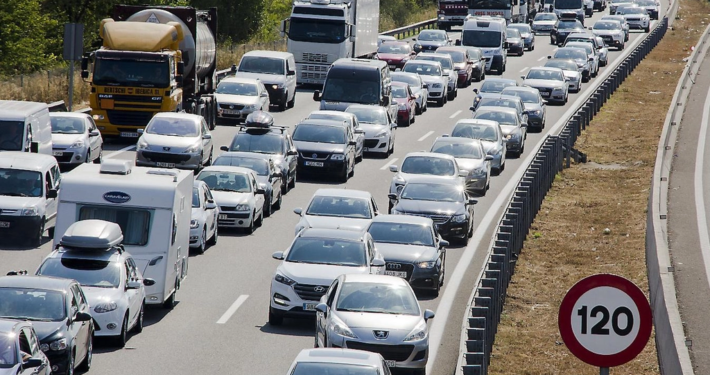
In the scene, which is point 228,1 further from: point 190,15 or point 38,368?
point 38,368

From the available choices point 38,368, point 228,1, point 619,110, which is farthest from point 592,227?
point 228,1

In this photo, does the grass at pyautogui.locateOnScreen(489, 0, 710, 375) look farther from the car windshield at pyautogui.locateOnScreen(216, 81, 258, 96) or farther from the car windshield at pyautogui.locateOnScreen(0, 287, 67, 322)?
the car windshield at pyautogui.locateOnScreen(216, 81, 258, 96)

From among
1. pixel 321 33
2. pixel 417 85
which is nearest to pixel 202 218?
pixel 417 85

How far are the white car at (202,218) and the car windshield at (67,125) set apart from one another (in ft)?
22.7

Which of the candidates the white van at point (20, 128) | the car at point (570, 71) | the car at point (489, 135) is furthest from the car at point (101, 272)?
the car at point (570, 71)

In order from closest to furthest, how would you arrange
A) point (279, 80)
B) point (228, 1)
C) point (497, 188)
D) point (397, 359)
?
point (397, 359) → point (497, 188) → point (279, 80) → point (228, 1)

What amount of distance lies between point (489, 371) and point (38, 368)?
6.28 m

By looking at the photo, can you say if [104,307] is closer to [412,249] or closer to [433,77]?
[412,249]

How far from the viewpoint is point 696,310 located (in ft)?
65.5

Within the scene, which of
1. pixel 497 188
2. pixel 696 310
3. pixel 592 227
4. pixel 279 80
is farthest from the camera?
pixel 279 80

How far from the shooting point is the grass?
18.8 meters

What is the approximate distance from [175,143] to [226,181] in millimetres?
4823

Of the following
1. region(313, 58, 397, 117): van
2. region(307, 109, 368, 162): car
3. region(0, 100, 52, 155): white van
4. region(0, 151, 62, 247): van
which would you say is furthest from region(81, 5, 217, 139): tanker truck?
region(0, 151, 62, 247): van

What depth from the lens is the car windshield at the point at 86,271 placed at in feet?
59.3
